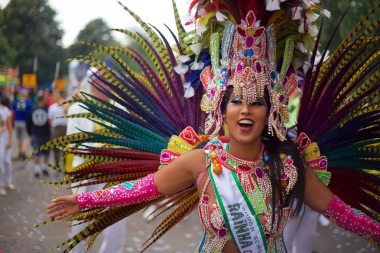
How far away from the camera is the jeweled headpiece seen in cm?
283

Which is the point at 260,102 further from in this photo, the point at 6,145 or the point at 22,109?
the point at 22,109

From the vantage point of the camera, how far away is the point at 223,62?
2.93 m

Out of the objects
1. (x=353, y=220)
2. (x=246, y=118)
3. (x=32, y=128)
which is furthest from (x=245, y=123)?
(x=32, y=128)

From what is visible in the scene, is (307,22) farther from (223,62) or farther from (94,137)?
(94,137)

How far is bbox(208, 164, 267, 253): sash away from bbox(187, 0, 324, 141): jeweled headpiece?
0.92ft

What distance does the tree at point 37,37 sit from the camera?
85.9ft

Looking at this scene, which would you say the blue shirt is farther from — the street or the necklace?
the necklace

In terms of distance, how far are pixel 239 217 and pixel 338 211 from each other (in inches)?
20.3

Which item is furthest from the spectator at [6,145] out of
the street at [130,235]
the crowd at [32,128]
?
the street at [130,235]

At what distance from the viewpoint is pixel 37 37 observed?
1454 inches

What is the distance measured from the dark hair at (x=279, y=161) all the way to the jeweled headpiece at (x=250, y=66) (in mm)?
35

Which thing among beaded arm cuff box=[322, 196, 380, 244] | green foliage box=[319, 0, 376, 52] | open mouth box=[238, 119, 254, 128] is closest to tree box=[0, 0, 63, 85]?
green foliage box=[319, 0, 376, 52]

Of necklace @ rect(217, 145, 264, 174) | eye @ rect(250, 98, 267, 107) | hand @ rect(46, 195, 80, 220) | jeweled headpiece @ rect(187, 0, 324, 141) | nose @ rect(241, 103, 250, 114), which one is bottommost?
hand @ rect(46, 195, 80, 220)

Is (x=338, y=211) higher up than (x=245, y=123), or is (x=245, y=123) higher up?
(x=245, y=123)
